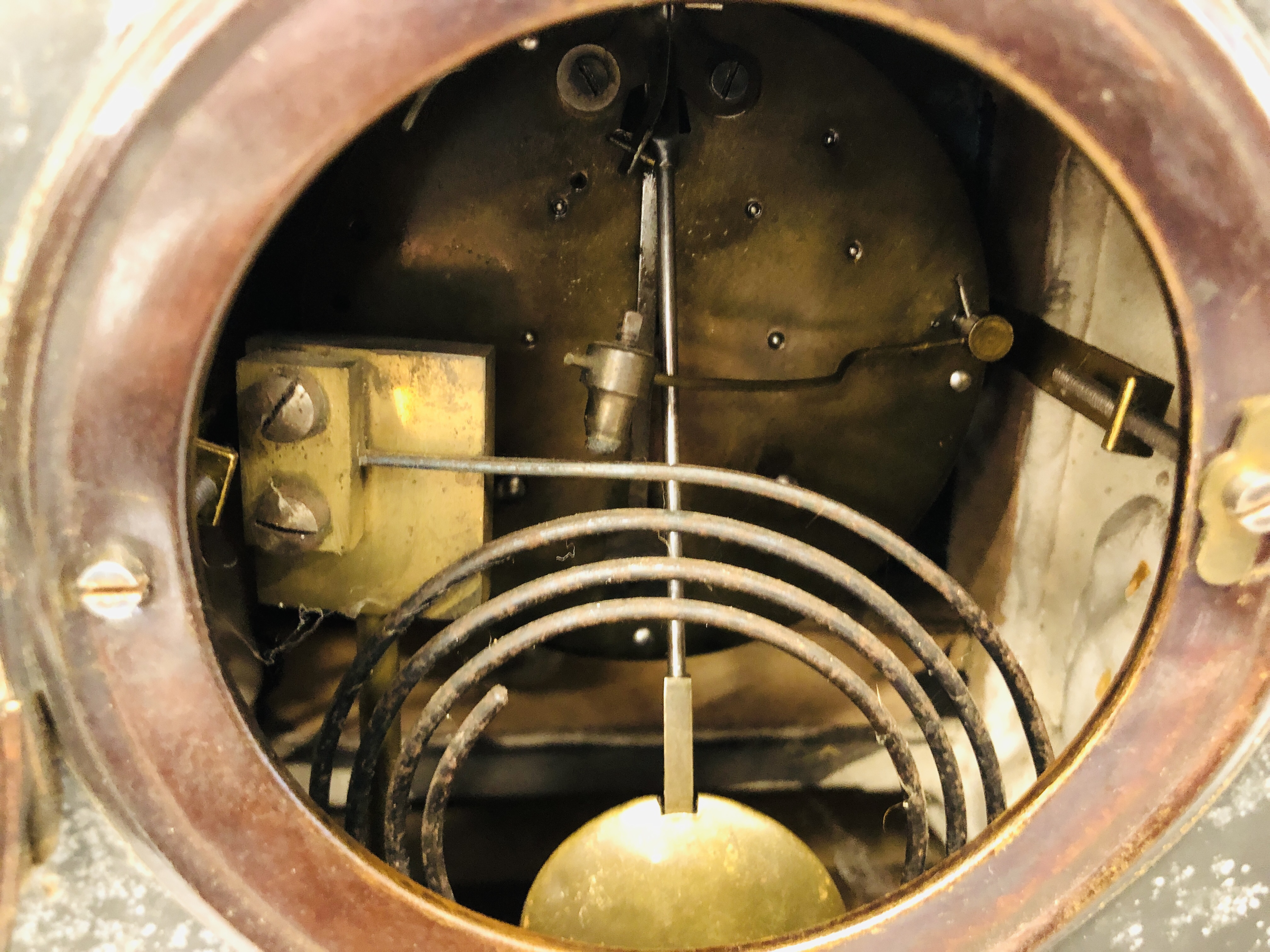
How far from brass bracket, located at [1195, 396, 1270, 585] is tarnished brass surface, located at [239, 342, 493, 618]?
0.52m

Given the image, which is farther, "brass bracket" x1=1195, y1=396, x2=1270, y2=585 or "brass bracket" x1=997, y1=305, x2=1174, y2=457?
"brass bracket" x1=997, y1=305, x2=1174, y2=457

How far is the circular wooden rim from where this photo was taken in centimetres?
41

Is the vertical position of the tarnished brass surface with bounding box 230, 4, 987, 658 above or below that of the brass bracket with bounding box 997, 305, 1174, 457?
above

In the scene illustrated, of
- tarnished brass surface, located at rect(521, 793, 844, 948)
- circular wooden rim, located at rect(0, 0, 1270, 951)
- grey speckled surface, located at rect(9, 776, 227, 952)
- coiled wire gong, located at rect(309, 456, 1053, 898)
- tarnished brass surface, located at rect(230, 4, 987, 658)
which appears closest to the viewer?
circular wooden rim, located at rect(0, 0, 1270, 951)

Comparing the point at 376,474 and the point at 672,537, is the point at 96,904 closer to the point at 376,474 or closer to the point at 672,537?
the point at 376,474

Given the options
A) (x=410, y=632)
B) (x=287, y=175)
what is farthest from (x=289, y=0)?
(x=410, y=632)

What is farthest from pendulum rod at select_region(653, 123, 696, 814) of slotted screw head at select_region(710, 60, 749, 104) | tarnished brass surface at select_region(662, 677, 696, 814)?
slotted screw head at select_region(710, 60, 749, 104)

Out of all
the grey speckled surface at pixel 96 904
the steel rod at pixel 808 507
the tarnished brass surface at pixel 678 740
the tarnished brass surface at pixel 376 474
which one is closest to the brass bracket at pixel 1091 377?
the steel rod at pixel 808 507

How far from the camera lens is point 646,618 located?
632 mm

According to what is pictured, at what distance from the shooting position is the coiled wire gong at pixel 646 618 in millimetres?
609

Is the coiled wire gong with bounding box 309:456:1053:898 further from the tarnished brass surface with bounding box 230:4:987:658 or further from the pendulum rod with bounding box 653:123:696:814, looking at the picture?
the tarnished brass surface with bounding box 230:4:987:658

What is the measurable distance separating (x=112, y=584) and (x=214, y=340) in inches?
5.4

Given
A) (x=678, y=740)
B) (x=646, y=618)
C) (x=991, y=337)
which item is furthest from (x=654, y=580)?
(x=991, y=337)

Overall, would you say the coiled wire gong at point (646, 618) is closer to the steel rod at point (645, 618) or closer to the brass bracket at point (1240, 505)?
the steel rod at point (645, 618)
